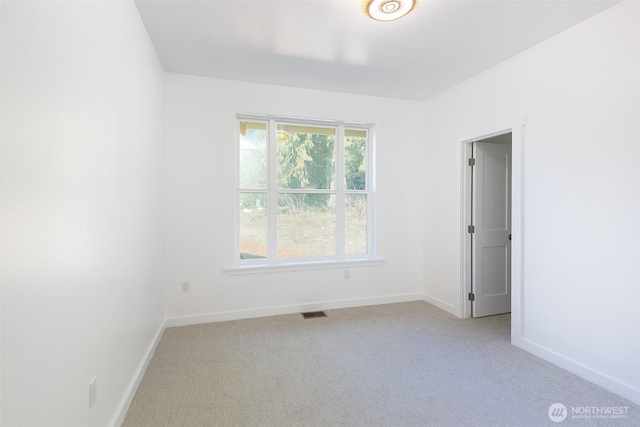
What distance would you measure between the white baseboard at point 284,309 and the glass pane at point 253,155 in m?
1.46

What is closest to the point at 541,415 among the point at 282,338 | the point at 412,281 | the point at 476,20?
the point at 282,338

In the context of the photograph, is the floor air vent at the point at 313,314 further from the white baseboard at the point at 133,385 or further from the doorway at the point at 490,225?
the doorway at the point at 490,225

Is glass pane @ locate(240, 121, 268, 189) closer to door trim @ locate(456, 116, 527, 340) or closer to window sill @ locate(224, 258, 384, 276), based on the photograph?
window sill @ locate(224, 258, 384, 276)

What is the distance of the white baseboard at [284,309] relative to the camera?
3301mm

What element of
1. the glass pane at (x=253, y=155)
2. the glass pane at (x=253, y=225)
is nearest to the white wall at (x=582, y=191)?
the glass pane at (x=253, y=155)

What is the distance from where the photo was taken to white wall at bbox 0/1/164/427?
35.8 inches

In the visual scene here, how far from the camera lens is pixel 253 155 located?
11.9ft

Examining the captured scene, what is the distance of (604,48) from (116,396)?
12.8 ft

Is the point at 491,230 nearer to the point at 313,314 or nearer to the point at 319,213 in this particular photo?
the point at 319,213

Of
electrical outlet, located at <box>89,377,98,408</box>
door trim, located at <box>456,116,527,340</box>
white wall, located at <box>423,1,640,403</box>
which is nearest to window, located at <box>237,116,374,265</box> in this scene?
door trim, located at <box>456,116,527,340</box>

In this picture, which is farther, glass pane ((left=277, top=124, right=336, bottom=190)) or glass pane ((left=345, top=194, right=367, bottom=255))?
glass pane ((left=345, top=194, right=367, bottom=255))

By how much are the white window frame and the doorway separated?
3.85ft

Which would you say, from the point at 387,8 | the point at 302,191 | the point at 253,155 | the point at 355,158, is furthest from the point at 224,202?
the point at 387,8

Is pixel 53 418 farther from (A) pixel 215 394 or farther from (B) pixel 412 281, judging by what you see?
(B) pixel 412 281
